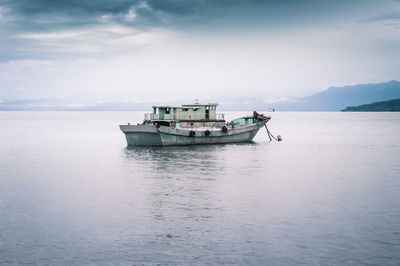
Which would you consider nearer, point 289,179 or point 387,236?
point 387,236

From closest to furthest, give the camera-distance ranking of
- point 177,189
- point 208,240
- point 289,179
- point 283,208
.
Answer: point 208,240, point 283,208, point 177,189, point 289,179

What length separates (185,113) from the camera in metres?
60.3

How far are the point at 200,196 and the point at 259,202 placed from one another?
4099mm

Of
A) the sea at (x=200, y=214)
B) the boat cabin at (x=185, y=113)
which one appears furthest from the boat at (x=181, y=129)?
the sea at (x=200, y=214)

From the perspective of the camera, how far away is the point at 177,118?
59.6 metres

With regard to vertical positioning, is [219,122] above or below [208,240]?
above

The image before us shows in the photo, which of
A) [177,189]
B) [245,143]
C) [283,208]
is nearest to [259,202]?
[283,208]

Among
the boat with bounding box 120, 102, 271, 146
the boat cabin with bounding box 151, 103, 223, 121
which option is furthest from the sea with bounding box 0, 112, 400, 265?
the boat cabin with bounding box 151, 103, 223, 121

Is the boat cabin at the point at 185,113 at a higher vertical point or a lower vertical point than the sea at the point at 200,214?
higher

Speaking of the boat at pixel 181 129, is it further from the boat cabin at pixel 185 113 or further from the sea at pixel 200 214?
the sea at pixel 200 214

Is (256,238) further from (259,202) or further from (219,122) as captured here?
(219,122)

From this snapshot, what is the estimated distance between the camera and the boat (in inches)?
2223

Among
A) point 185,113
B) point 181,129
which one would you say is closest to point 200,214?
point 181,129

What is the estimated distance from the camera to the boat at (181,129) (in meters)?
56.5
